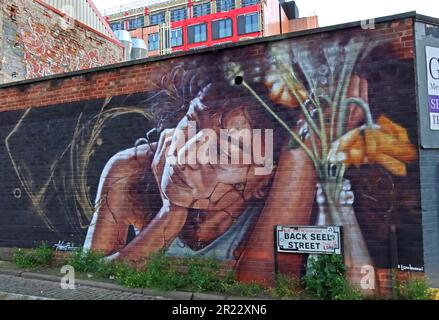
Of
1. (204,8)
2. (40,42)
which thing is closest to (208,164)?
(40,42)

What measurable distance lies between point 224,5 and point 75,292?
64.4 meters

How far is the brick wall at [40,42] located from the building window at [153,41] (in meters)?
59.9

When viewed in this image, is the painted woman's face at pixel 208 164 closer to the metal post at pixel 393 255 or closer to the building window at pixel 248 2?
the metal post at pixel 393 255

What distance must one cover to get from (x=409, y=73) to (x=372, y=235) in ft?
7.30

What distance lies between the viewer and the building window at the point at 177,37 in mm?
66250

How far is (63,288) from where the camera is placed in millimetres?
6805

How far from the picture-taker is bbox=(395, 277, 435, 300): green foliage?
17.2ft

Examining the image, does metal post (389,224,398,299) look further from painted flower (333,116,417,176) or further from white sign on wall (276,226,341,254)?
painted flower (333,116,417,176)

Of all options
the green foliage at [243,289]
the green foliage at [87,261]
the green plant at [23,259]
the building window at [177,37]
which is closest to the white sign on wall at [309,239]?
the green foliage at [243,289]

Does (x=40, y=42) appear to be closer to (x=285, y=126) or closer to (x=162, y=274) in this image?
(x=162, y=274)

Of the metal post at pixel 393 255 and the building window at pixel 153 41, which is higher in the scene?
the building window at pixel 153 41

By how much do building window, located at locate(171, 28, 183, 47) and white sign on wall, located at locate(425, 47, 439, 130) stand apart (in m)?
63.4
